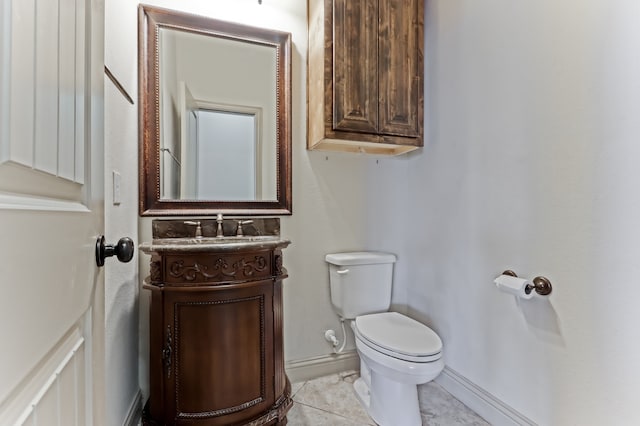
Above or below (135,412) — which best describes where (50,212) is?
above

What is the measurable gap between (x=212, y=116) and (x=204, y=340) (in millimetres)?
1204

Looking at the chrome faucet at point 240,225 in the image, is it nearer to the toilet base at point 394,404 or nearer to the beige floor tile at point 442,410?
the toilet base at point 394,404

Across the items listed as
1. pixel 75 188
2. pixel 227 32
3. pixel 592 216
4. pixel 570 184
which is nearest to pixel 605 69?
pixel 570 184

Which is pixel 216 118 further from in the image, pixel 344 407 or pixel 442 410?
pixel 442 410

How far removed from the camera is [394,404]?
4.91 feet

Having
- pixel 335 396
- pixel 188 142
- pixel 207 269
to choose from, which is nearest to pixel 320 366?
pixel 335 396

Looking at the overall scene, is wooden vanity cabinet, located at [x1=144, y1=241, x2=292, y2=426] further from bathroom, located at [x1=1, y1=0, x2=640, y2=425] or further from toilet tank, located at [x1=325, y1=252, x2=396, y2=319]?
toilet tank, located at [x1=325, y1=252, x2=396, y2=319]

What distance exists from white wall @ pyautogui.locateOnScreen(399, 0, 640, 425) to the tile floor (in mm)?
191

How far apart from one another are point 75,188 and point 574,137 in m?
1.58

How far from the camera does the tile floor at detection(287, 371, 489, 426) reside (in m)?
1.56

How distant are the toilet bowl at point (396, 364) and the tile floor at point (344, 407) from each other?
0.29 feet

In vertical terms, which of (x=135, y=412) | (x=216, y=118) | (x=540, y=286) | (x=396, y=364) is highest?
(x=216, y=118)

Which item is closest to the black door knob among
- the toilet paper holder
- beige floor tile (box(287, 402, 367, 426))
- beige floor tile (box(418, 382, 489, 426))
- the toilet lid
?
the toilet lid

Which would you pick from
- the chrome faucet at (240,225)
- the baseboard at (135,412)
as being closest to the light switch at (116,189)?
the chrome faucet at (240,225)
